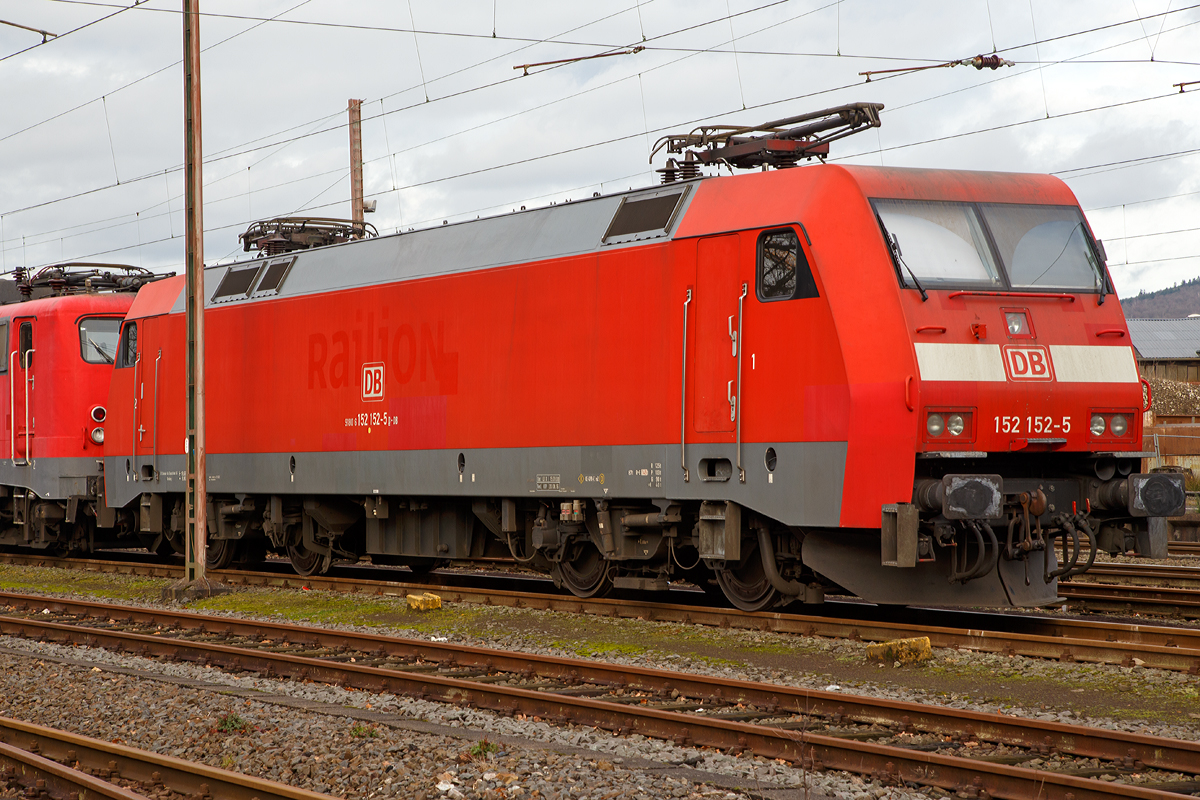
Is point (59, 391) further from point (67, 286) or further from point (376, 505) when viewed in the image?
point (376, 505)

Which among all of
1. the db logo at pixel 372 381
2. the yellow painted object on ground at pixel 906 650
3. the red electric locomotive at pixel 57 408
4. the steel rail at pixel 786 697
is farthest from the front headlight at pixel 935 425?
the red electric locomotive at pixel 57 408

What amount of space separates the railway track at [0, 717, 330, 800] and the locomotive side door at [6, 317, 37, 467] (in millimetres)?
13401

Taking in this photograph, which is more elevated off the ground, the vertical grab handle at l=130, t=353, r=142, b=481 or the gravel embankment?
the vertical grab handle at l=130, t=353, r=142, b=481

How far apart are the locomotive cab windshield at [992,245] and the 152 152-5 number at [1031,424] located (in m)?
1.11

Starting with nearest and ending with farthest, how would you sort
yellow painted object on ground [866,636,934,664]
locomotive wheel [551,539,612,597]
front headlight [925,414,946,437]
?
yellow painted object on ground [866,636,934,664], front headlight [925,414,946,437], locomotive wheel [551,539,612,597]

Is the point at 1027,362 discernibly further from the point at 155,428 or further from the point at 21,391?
the point at 21,391

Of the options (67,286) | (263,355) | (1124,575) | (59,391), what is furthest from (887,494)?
(67,286)

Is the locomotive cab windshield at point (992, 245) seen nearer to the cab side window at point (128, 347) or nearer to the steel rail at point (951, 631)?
the steel rail at point (951, 631)

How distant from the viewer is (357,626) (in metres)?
12.2

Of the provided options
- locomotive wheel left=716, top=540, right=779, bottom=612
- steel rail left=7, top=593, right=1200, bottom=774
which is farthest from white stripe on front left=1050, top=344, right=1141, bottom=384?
steel rail left=7, top=593, right=1200, bottom=774

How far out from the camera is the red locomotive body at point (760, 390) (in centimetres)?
955

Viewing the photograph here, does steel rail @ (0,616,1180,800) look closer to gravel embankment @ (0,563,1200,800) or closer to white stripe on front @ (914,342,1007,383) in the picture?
gravel embankment @ (0,563,1200,800)

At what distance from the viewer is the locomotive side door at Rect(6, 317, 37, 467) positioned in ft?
63.9

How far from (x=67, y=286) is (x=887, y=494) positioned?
16.3 meters
